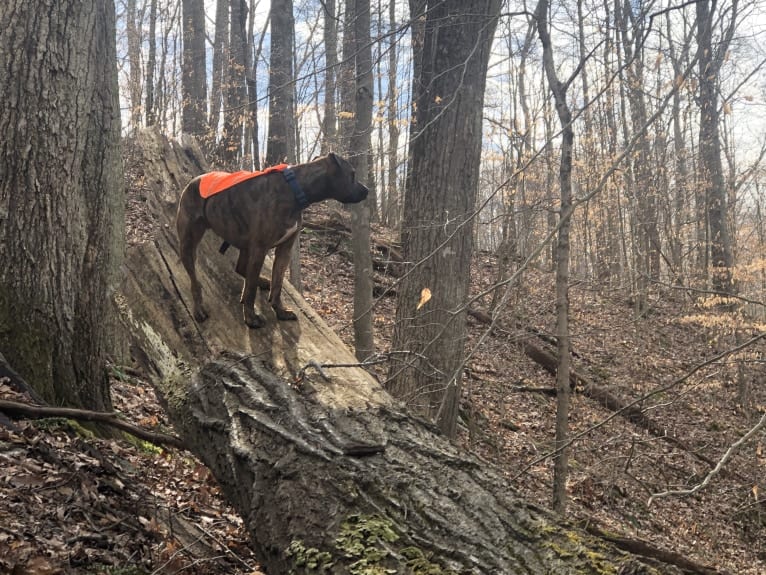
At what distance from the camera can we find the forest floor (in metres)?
2.91

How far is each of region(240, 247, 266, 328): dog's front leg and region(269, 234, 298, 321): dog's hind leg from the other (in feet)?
0.50

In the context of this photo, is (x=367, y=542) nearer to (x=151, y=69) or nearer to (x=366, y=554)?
(x=366, y=554)

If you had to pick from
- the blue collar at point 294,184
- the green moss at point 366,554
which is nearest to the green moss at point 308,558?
the green moss at point 366,554

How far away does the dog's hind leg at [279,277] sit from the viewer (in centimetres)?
419

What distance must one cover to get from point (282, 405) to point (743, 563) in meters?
8.04

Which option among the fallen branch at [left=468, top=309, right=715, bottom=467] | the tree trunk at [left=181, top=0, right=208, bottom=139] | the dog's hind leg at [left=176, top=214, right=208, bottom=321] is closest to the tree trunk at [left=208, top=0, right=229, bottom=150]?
the tree trunk at [left=181, top=0, right=208, bottom=139]

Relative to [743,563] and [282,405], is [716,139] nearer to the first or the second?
[743,563]

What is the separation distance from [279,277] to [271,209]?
0.48 m

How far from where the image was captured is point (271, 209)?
404 centimetres

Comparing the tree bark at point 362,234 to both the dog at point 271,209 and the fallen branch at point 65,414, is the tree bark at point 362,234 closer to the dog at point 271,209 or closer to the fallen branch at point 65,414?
the dog at point 271,209

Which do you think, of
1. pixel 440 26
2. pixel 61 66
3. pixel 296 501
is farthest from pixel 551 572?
pixel 440 26

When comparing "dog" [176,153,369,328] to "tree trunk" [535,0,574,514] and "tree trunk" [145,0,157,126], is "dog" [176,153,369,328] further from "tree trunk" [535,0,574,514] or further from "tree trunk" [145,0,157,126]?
"tree trunk" [145,0,157,126]

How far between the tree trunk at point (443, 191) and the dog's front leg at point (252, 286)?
7.19 feet

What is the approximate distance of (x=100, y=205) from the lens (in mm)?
4520
